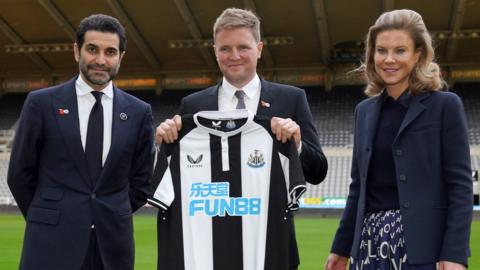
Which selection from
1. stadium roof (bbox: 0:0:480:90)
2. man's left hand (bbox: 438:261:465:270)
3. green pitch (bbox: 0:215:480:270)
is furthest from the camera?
stadium roof (bbox: 0:0:480:90)

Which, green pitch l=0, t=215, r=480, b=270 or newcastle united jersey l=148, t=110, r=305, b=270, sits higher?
newcastle united jersey l=148, t=110, r=305, b=270

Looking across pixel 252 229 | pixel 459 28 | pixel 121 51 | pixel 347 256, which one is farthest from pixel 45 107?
pixel 459 28

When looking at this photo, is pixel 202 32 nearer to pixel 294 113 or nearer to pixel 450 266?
pixel 294 113

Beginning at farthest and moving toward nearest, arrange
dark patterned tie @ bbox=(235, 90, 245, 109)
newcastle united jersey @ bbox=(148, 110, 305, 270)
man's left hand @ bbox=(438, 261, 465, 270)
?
dark patterned tie @ bbox=(235, 90, 245, 109) < newcastle united jersey @ bbox=(148, 110, 305, 270) < man's left hand @ bbox=(438, 261, 465, 270)

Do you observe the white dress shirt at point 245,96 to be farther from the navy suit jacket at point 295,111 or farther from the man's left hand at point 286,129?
the man's left hand at point 286,129

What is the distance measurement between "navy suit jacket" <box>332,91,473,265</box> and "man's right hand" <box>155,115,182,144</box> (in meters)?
1.11

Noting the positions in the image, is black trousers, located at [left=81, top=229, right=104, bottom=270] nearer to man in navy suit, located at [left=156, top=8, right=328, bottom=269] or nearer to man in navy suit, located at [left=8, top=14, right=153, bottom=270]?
man in navy suit, located at [left=8, top=14, right=153, bottom=270]

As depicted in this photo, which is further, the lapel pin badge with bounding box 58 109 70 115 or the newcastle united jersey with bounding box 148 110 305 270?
the lapel pin badge with bounding box 58 109 70 115

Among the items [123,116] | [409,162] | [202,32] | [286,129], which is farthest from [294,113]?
[202,32]

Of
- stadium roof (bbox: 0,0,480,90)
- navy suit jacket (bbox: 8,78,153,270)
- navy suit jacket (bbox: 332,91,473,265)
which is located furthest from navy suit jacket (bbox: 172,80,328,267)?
stadium roof (bbox: 0,0,480,90)

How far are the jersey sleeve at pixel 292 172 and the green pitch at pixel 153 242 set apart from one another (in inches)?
228

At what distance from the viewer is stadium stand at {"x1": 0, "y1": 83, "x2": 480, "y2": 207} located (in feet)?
78.7

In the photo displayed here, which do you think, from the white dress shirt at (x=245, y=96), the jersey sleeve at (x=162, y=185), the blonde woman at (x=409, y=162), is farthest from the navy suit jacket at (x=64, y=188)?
the blonde woman at (x=409, y=162)

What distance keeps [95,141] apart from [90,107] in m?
0.22
